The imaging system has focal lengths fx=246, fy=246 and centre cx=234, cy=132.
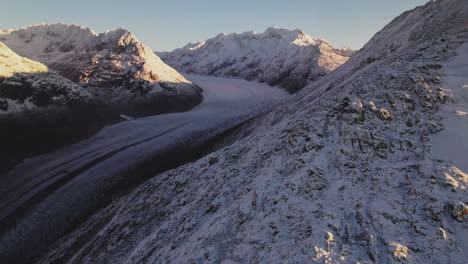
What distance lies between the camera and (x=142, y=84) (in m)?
61.9

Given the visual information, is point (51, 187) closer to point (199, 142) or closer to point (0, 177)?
point (0, 177)

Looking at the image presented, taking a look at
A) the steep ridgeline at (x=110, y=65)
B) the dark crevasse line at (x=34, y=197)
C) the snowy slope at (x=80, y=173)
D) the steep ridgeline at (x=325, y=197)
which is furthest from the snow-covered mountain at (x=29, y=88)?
the steep ridgeline at (x=325, y=197)

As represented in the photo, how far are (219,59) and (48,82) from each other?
452ft

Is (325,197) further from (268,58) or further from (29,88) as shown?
(268,58)

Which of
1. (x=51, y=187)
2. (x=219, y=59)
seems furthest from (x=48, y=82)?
(x=219, y=59)

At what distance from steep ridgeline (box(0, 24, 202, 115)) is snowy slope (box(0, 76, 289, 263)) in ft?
53.0

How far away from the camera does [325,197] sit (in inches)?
368

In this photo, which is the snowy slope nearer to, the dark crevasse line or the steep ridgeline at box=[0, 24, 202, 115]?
the dark crevasse line

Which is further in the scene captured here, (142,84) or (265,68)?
(265,68)

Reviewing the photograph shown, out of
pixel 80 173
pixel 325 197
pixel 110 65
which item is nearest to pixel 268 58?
pixel 110 65

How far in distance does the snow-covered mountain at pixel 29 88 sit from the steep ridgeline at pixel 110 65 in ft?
40.2

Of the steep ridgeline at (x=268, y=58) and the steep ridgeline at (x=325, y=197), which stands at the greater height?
the steep ridgeline at (x=268, y=58)

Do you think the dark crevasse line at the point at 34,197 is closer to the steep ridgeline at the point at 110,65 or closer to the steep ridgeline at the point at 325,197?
the steep ridgeline at the point at 325,197

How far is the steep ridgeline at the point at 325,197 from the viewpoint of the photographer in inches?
299
